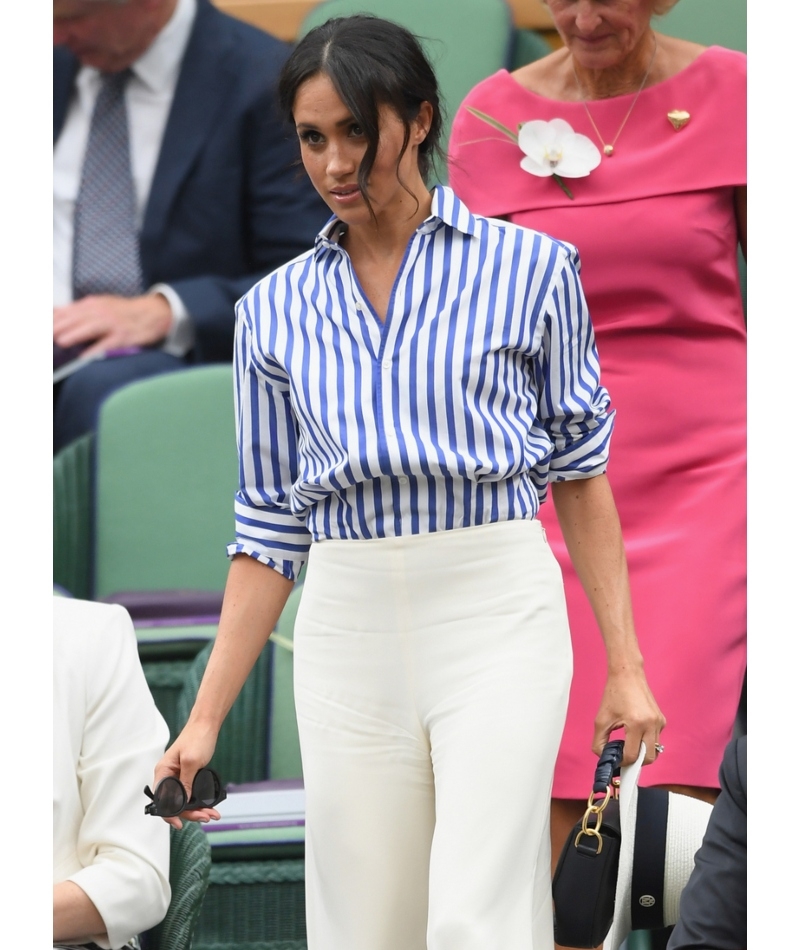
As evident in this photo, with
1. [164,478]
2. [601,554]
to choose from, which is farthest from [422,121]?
[164,478]

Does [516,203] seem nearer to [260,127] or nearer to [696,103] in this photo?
[696,103]

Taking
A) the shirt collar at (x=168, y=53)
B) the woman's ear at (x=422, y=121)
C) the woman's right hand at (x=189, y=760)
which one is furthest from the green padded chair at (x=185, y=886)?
the shirt collar at (x=168, y=53)

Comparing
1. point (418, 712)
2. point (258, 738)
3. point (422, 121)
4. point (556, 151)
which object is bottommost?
point (258, 738)

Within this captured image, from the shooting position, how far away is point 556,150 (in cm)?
283

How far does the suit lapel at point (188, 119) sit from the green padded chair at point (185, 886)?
5.96 feet

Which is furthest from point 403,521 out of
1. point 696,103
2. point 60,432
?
point 60,432

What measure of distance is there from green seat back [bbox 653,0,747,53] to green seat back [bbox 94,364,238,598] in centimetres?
132

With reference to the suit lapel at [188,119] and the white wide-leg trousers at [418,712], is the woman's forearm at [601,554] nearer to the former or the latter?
the white wide-leg trousers at [418,712]

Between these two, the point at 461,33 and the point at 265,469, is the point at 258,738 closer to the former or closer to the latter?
the point at 265,469

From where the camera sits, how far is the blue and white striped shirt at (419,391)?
1.87 metres

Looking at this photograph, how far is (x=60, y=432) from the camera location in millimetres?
3803

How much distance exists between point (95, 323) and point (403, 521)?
212 centimetres

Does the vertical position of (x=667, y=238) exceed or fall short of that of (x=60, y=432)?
it exceeds it

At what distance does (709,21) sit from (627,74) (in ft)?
2.75
